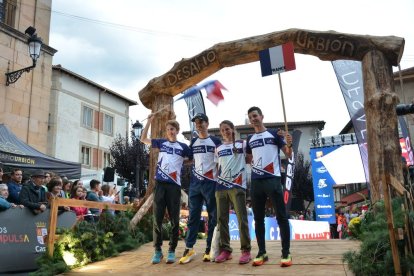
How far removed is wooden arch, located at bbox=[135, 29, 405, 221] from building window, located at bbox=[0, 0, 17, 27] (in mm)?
8875

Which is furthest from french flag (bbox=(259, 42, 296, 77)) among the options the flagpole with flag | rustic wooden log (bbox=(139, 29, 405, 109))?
rustic wooden log (bbox=(139, 29, 405, 109))

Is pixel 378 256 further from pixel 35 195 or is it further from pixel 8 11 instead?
pixel 8 11

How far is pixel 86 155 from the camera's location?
30.9m

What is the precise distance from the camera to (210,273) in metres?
4.76

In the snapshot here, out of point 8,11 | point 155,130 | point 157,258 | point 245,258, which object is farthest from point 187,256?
point 8,11

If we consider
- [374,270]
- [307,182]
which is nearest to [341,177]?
[374,270]

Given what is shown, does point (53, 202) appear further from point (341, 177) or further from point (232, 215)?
point (341, 177)

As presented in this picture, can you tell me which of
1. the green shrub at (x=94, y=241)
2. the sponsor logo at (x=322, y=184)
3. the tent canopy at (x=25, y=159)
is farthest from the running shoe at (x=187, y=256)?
the sponsor logo at (x=322, y=184)

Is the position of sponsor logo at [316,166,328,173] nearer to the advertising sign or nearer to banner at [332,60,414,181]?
banner at [332,60,414,181]

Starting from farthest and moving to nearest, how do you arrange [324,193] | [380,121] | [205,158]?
[324,193] → [380,121] → [205,158]

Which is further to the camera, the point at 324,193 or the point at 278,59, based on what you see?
the point at 324,193

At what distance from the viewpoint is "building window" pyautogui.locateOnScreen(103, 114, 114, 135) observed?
1302 inches

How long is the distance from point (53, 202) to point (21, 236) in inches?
32.8

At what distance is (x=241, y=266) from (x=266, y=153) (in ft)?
4.74
